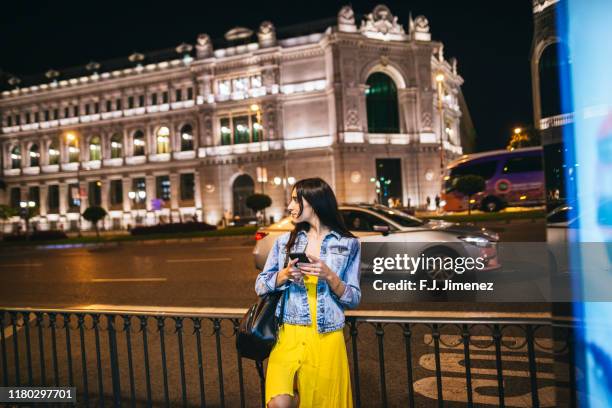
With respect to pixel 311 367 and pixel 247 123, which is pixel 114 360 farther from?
pixel 247 123

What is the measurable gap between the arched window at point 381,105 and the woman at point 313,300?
3861cm

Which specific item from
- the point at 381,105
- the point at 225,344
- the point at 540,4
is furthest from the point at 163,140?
the point at 540,4

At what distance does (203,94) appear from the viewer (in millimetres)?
44094

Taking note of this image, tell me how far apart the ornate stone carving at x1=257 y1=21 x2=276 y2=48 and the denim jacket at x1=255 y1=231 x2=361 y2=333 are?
4219cm

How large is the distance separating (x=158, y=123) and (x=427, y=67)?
28187 millimetres

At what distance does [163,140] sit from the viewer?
1900 inches

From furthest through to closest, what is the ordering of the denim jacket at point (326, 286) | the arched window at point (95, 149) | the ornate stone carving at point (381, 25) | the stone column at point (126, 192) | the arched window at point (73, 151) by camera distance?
1. the arched window at point (73, 151)
2. the arched window at point (95, 149)
3. the stone column at point (126, 192)
4. the ornate stone carving at point (381, 25)
5. the denim jacket at point (326, 286)

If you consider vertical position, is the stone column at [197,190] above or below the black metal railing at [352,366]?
above

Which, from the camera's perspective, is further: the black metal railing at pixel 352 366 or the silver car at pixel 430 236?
the silver car at pixel 430 236

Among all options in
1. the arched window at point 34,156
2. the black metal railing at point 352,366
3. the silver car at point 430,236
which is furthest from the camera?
the arched window at point 34,156

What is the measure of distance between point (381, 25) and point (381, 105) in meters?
7.14

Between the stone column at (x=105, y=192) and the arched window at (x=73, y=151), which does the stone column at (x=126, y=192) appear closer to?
the stone column at (x=105, y=192)

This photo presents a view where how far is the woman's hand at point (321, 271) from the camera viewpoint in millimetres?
2609

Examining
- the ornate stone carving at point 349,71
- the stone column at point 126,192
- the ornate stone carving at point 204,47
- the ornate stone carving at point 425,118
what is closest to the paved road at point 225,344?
the ornate stone carving at point 349,71
